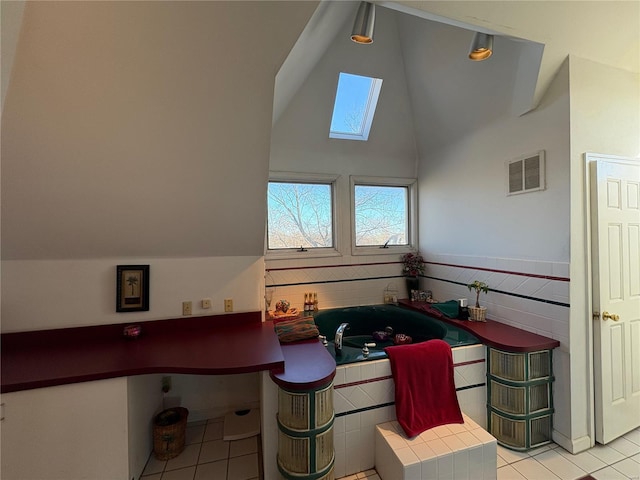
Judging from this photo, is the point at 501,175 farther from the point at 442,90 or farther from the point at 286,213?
the point at 286,213

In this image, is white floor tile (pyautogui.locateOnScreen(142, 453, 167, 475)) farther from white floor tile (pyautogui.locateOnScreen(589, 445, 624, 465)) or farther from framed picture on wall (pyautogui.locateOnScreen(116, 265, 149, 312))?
white floor tile (pyautogui.locateOnScreen(589, 445, 624, 465))

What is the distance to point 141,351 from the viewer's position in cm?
173

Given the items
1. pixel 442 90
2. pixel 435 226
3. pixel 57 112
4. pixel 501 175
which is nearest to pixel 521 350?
pixel 501 175

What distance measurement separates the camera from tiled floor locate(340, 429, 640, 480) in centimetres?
169

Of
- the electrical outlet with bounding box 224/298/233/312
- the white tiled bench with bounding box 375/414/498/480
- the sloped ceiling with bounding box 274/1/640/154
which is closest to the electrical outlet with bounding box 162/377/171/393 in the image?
the electrical outlet with bounding box 224/298/233/312

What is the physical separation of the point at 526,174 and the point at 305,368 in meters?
2.20

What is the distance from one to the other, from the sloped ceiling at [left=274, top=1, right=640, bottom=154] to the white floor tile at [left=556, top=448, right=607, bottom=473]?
2.44 meters

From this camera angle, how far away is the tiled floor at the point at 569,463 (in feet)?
5.53

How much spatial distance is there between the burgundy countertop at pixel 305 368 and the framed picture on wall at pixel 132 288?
111 cm

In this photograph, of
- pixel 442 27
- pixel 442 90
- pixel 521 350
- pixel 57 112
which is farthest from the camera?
pixel 442 90

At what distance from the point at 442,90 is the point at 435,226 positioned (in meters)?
1.43

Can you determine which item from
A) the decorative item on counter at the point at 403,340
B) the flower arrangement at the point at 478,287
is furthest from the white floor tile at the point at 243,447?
the flower arrangement at the point at 478,287

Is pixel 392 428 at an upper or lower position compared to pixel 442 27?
lower

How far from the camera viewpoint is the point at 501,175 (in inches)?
94.0
